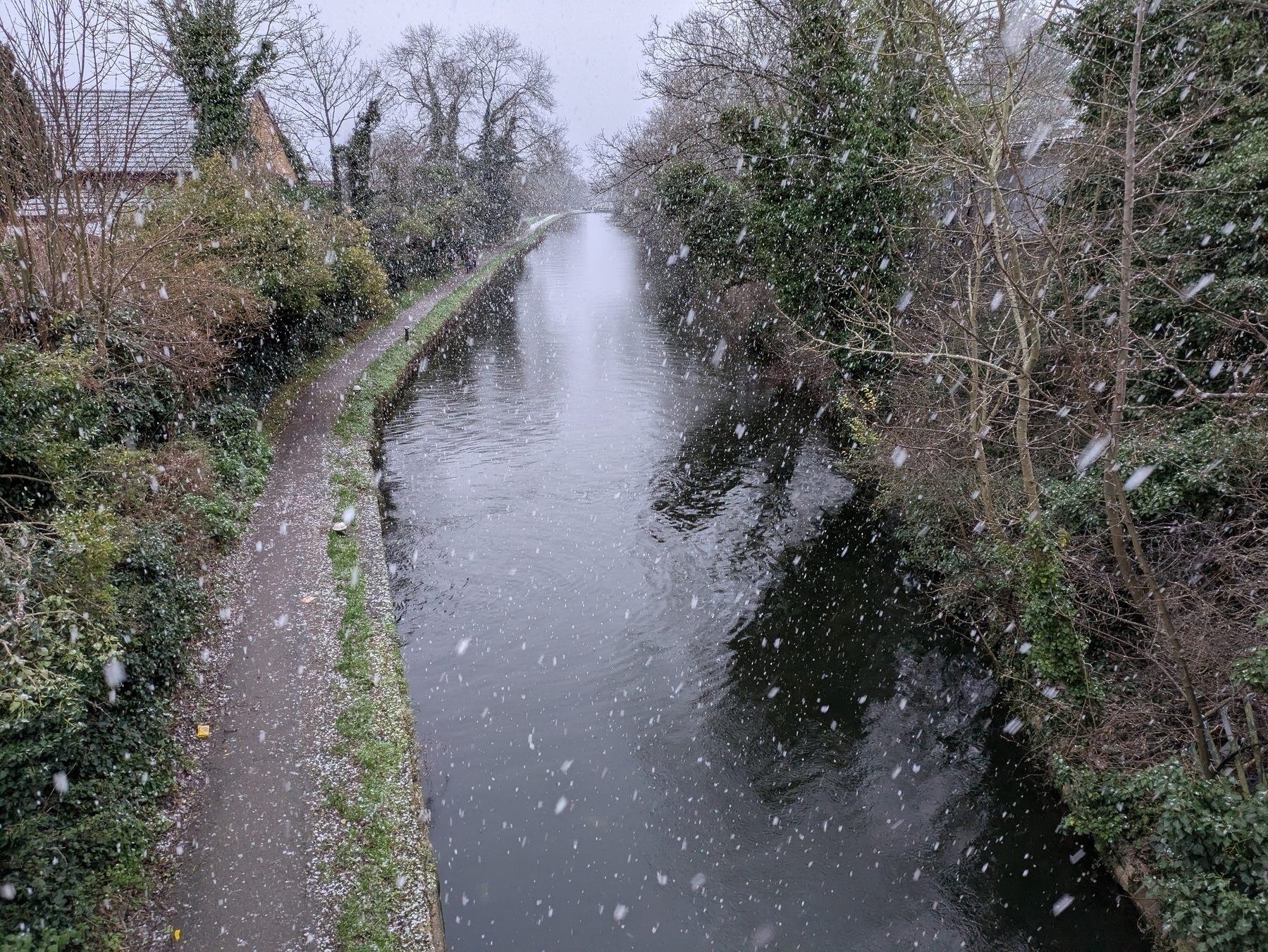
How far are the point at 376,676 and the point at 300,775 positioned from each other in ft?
5.06

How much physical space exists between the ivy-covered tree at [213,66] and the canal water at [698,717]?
994 centimetres

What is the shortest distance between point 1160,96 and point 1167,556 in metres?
6.66

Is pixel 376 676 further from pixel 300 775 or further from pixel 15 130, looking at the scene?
pixel 15 130

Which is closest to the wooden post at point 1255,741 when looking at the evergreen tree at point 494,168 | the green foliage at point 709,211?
the green foliage at point 709,211

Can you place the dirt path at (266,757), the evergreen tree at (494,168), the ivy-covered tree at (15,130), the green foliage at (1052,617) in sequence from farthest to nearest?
the evergreen tree at (494,168), the ivy-covered tree at (15,130), the green foliage at (1052,617), the dirt path at (266,757)

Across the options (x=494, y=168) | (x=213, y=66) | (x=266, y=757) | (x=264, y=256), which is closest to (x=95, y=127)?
(x=264, y=256)

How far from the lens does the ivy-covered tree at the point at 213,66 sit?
1812 centimetres

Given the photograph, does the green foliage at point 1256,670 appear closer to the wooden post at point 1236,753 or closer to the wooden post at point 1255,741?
the wooden post at point 1255,741

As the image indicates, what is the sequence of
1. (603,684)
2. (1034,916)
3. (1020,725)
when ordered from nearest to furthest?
(1034,916)
(1020,725)
(603,684)

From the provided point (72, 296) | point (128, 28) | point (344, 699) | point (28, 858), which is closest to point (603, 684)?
point (344, 699)

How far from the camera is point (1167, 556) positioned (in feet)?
24.4

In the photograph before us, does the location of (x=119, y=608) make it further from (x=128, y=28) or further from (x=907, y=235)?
(x=907, y=235)

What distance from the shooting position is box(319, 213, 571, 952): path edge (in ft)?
18.9

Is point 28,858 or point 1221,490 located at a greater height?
point 1221,490
